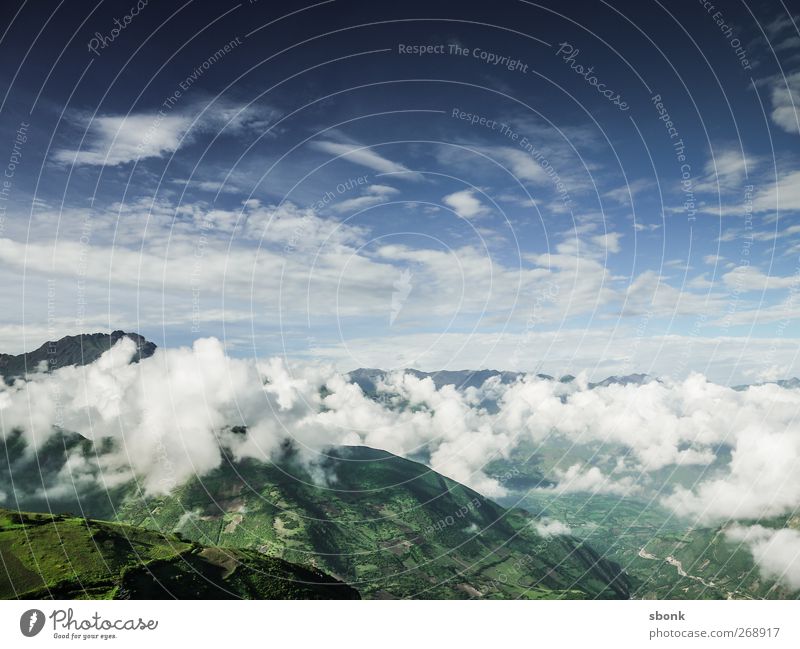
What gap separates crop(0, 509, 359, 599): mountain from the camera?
60.1 metres

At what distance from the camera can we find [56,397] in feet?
73.7

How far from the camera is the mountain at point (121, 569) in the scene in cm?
6006

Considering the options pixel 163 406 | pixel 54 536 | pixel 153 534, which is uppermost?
pixel 163 406

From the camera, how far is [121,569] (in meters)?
73.1
